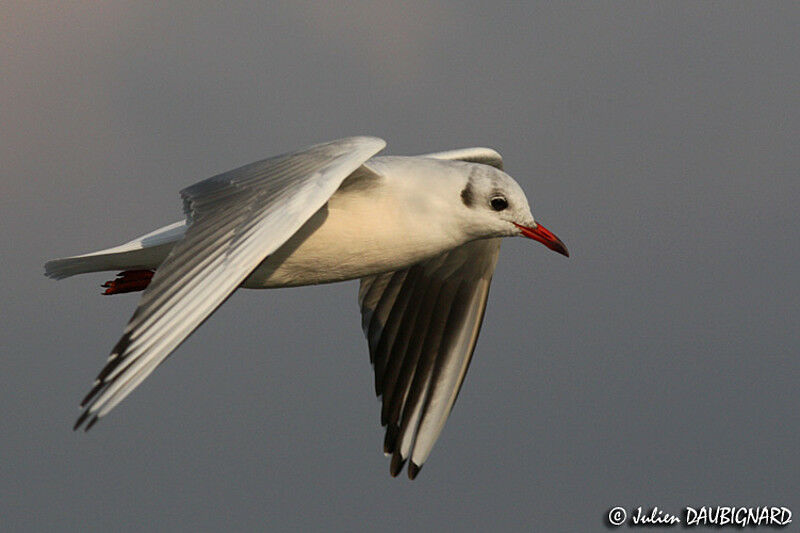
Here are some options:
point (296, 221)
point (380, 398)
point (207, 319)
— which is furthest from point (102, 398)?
point (380, 398)

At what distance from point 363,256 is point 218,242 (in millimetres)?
1765

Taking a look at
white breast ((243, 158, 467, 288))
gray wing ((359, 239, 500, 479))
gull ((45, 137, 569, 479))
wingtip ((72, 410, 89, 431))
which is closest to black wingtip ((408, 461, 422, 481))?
gull ((45, 137, 569, 479))

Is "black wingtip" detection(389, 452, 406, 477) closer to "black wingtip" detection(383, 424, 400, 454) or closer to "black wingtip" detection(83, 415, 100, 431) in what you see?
"black wingtip" detection(383, 424, 400, 454)

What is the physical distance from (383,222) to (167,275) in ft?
6.87

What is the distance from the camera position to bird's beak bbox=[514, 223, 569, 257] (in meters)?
10.2

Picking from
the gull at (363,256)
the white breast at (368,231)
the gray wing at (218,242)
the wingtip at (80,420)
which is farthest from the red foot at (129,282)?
the wingtip at (80,420)

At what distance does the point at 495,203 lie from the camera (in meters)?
10.1

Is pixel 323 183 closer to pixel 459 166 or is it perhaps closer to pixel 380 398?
pixel 459 166

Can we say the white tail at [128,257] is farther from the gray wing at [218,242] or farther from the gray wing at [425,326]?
the gray wing at [425,326]

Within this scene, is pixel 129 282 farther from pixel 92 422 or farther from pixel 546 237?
pixel 92 422

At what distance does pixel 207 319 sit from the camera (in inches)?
300

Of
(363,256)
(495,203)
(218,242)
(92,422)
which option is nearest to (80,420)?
(92,422)

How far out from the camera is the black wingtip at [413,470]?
11906mm

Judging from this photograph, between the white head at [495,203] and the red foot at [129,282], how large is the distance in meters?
2.88
